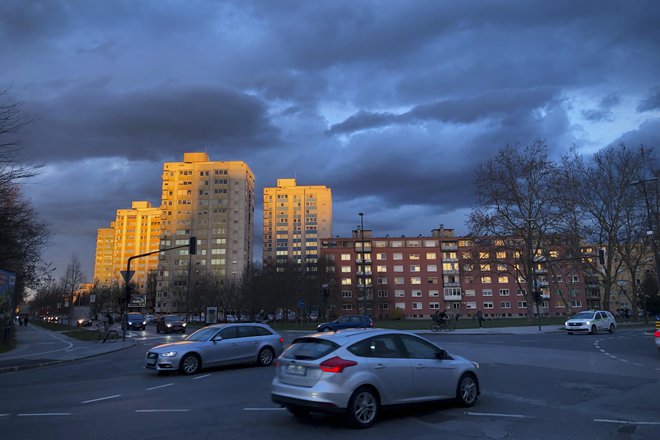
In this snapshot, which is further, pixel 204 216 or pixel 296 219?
pixel 296 219

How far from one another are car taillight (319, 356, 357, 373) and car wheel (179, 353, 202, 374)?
27.0 ft

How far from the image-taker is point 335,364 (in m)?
7.25

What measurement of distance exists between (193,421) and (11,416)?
361 cm

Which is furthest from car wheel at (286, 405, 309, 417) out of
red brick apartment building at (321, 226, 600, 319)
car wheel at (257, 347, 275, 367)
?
red brick apartment building at (321, 226, 600, 319)

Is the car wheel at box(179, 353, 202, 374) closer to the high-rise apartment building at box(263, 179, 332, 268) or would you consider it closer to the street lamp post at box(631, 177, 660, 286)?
the street lamp post at box(631, 177, 660, 286)

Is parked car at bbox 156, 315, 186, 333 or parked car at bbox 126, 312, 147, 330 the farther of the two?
parked car at bbox 126, 312, 147, 330

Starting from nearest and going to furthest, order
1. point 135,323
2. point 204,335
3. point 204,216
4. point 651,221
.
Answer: point 204,335
point 651,221
point 135,323
point 204,216

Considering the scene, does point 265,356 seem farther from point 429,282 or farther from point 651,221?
point 429,282

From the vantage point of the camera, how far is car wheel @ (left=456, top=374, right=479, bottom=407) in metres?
8.69

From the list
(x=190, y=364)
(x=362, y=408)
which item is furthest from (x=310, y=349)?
(x=190, y=364)

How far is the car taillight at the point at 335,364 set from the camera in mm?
7199

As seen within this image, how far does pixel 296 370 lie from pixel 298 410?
2.44 feet

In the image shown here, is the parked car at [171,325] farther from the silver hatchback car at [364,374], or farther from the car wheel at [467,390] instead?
the car wheel at [467,390]

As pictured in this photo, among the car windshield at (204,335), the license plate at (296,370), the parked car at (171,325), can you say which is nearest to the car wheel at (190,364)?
the car windshield at (204,335)
